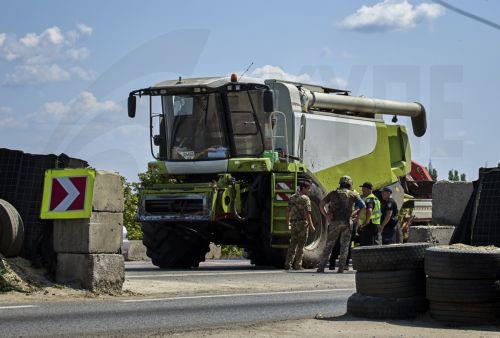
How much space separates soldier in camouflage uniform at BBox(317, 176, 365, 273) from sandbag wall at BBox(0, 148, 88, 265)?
6.20 m

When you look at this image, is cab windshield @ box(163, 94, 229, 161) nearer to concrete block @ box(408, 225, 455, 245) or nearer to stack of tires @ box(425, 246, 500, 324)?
concrete block @ box(408, 225, 455, 245)

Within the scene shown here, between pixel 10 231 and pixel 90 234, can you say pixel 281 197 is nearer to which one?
pixel 90 234

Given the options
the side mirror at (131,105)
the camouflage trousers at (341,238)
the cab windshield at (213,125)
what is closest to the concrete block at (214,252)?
the cab windshield at (213,125)

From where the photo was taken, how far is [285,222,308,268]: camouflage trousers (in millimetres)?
20625

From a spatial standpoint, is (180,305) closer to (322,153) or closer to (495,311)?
(495,311)

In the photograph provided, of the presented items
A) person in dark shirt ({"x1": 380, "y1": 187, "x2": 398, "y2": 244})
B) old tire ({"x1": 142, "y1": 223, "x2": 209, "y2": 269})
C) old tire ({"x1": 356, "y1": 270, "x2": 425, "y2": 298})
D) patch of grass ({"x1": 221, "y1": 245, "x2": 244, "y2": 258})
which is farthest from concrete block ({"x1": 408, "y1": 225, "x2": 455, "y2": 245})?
patch of grass ({"x1": 221, "y1": 245, "x2": 244, "y2": 258})

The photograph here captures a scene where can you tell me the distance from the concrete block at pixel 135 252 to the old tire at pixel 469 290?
723 inches

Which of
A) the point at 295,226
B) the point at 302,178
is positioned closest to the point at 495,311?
the point at 295,226

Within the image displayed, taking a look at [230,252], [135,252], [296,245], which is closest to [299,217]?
[296,245]

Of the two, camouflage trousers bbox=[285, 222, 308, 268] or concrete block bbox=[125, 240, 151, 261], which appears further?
concrete block bbox=[125, 240, 151, 261]

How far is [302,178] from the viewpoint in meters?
22.1

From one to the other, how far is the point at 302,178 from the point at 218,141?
6.19 ft

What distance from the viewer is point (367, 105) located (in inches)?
992

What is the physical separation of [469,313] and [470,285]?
29 centimetres
